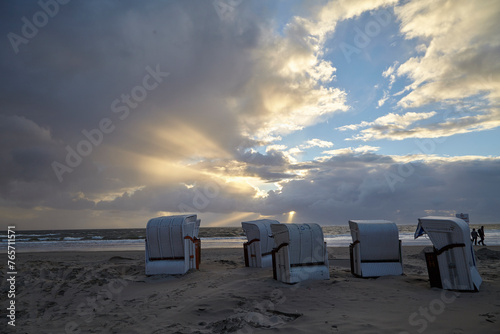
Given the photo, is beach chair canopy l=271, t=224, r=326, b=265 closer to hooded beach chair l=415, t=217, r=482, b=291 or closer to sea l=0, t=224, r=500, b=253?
hooded beach chair l=415, t=217, r=482, b=291

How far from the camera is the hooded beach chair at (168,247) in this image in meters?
14.5

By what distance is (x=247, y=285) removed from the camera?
11.1 m

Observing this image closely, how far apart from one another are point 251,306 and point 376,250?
6417 mm

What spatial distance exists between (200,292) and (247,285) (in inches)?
65.2

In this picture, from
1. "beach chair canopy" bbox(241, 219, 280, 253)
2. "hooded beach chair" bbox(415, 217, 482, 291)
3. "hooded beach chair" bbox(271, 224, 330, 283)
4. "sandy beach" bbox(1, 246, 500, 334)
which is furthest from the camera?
"beach chair canopy" bbox(241, 219, 280, 253)

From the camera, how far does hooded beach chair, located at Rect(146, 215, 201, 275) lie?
1454 cm

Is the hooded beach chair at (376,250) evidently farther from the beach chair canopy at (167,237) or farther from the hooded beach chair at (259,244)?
the beach chair canopy at (167,237)

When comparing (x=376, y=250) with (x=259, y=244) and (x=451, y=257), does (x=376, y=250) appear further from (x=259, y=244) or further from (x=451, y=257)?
(x=259, y=244)

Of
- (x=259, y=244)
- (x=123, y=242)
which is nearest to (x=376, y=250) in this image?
(x=259, y=244)

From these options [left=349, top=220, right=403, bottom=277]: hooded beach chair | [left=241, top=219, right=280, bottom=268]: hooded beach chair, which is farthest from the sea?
[left=349, top=220, right=403, bottom=277]: hooded beach chair

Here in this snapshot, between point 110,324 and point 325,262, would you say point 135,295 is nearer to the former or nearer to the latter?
point 110,324

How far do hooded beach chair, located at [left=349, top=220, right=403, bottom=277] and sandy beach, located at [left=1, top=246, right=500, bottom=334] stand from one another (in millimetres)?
484

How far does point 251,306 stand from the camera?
29.1ft

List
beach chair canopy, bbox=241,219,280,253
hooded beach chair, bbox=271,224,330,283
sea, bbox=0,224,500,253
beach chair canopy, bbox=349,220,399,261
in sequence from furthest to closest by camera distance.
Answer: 1. sea, bbox=0,224,500,253
2. beach chair canopy, bbox=241,219,280,253
3. beach chair canopy, bbox=349,220,399,261
4. hooded beach chair, bbox=271,224,330,283
